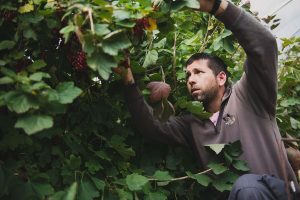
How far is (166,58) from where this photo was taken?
6.62 ft

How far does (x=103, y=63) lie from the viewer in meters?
1.06

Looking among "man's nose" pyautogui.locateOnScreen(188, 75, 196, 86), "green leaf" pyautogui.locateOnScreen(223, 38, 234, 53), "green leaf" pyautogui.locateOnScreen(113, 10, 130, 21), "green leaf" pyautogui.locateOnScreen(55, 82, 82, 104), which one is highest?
"green leaf" pyautogui.locateOnScreen(113, 10, 130, 21)

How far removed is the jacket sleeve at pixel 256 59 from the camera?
5.74ft

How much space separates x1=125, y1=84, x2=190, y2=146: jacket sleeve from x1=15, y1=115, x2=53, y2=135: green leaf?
0.70 m

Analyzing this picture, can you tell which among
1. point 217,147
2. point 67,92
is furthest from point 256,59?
point 67,92

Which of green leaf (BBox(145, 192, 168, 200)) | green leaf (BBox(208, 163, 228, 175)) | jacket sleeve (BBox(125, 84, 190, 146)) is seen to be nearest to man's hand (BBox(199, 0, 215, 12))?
jacket sleeve (BBox(125, 84, 190, 146))

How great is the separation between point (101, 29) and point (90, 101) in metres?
0.60

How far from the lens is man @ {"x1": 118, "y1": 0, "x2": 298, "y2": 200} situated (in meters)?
1.73

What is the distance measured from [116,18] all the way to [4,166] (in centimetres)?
57

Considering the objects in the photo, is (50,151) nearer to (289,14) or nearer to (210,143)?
(210,143)

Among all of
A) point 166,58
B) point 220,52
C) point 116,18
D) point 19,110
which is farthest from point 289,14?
point 19,110

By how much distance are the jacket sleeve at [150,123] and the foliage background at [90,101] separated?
0.18 feet

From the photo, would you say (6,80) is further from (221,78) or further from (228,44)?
(221,78)

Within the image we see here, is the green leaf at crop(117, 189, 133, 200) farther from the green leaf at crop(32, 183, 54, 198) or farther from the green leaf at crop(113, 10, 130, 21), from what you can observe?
the green leaf at crop(113, 10, 130, 21)
